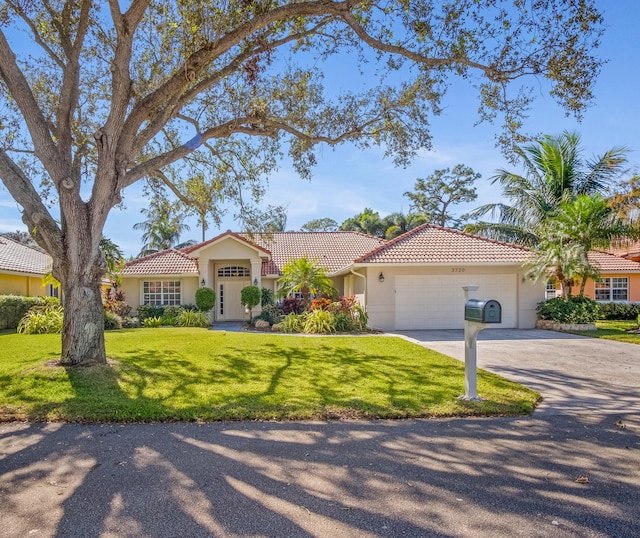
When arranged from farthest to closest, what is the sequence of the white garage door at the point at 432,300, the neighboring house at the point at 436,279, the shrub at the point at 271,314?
the shrub at the point at 271,314, the white garage door at the point at 432,300, the neighboring house at the point at 436,279

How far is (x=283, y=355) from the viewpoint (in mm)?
10391

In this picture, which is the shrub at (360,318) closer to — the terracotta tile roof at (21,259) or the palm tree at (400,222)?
the terracotta tile roof at (21,259)

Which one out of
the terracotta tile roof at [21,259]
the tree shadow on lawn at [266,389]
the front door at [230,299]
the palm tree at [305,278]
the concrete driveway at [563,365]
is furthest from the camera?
the front door at [230,299]

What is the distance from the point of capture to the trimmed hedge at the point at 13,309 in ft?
58.3

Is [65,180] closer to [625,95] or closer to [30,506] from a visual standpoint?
[30,506]

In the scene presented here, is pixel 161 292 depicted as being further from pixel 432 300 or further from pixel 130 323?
pixel 432 300

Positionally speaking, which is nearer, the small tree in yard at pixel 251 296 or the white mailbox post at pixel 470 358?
the white mailbox post at pixel 470 358

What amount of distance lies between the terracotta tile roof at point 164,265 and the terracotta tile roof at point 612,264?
69.5ft

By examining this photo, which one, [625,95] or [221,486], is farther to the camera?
[625,95]

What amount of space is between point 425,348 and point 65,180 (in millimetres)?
9201

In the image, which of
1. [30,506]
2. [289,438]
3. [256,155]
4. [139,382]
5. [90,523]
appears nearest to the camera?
[90,523]

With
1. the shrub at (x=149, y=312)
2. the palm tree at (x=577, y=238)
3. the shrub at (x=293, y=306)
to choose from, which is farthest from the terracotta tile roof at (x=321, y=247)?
the palm tree at (x=577, y=238)

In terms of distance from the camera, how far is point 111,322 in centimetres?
1828

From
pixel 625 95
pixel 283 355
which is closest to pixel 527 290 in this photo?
pixel 625 95
